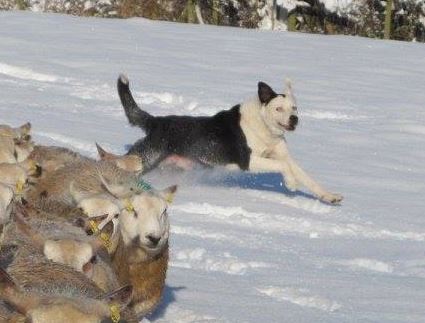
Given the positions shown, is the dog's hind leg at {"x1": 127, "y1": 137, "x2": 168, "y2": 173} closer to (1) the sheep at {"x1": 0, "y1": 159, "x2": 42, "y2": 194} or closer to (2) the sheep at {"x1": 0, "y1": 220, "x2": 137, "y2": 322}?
(1) the sheep at {"x1": 0, "y1": 159, "x2": 42, "y2": 194}

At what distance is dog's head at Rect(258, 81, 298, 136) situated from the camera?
11906 mm

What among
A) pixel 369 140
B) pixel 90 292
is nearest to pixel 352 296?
pixel 90 292

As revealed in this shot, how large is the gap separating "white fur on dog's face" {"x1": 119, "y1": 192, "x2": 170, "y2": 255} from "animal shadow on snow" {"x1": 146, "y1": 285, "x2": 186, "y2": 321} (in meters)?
0.66

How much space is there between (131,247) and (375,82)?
16167 millimetres

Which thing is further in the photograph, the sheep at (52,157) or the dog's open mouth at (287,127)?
the dog's open mouth at (287,127)

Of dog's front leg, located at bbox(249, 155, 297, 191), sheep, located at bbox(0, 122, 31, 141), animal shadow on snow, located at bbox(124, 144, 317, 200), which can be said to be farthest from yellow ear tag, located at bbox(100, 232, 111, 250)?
animal shadow on snow, located at bbox(124, 144, 317, 200)

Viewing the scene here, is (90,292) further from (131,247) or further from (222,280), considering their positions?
(222,280)

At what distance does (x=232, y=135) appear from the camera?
1222 centimetres

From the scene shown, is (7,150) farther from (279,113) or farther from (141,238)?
(279,113)

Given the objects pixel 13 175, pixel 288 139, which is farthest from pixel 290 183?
pixel 13 175

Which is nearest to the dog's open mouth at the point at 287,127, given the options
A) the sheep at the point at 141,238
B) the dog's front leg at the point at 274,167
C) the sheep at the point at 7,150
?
the dog's front leg at the point at 274,167

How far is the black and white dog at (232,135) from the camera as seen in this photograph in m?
12.0

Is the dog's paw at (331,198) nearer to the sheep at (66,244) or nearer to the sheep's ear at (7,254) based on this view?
the sheep at (66,244)

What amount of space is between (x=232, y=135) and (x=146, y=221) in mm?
6135
